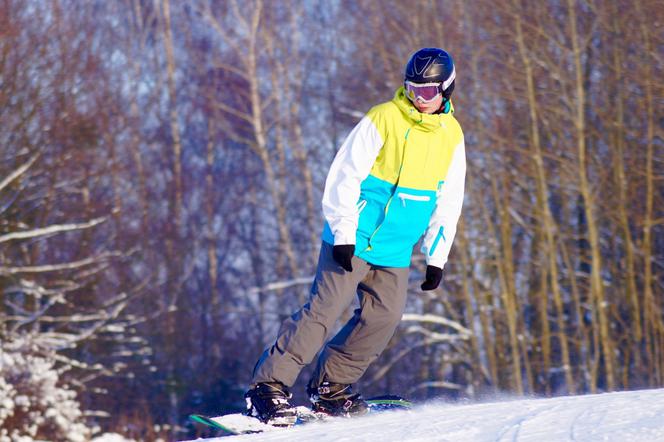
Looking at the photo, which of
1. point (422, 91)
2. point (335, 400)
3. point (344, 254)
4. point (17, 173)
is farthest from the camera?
point (17, 173)

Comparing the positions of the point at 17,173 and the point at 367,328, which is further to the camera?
the point at 17,173

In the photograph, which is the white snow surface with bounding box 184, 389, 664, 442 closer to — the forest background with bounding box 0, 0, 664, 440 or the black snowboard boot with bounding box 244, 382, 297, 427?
the black snowboard boot with bounding box 244, 382, 297, 427

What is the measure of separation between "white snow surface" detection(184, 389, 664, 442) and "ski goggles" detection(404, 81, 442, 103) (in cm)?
122

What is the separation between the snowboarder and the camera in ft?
13.1

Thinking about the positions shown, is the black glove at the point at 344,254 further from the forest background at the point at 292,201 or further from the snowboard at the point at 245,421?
the forest background at the point at 292,201

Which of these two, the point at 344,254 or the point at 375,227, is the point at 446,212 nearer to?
the point at 375,227

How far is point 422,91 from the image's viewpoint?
159 inches

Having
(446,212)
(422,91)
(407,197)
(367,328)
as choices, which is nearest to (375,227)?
(407,197)

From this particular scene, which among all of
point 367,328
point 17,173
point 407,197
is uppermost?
point 17,173

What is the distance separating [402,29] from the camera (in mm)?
19281

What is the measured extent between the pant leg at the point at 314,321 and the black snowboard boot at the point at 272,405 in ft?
0.11

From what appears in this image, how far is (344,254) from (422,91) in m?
0.72

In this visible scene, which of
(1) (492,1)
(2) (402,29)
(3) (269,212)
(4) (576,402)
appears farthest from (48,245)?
(4) (576,402)

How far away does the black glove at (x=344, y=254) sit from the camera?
12.9 feet
